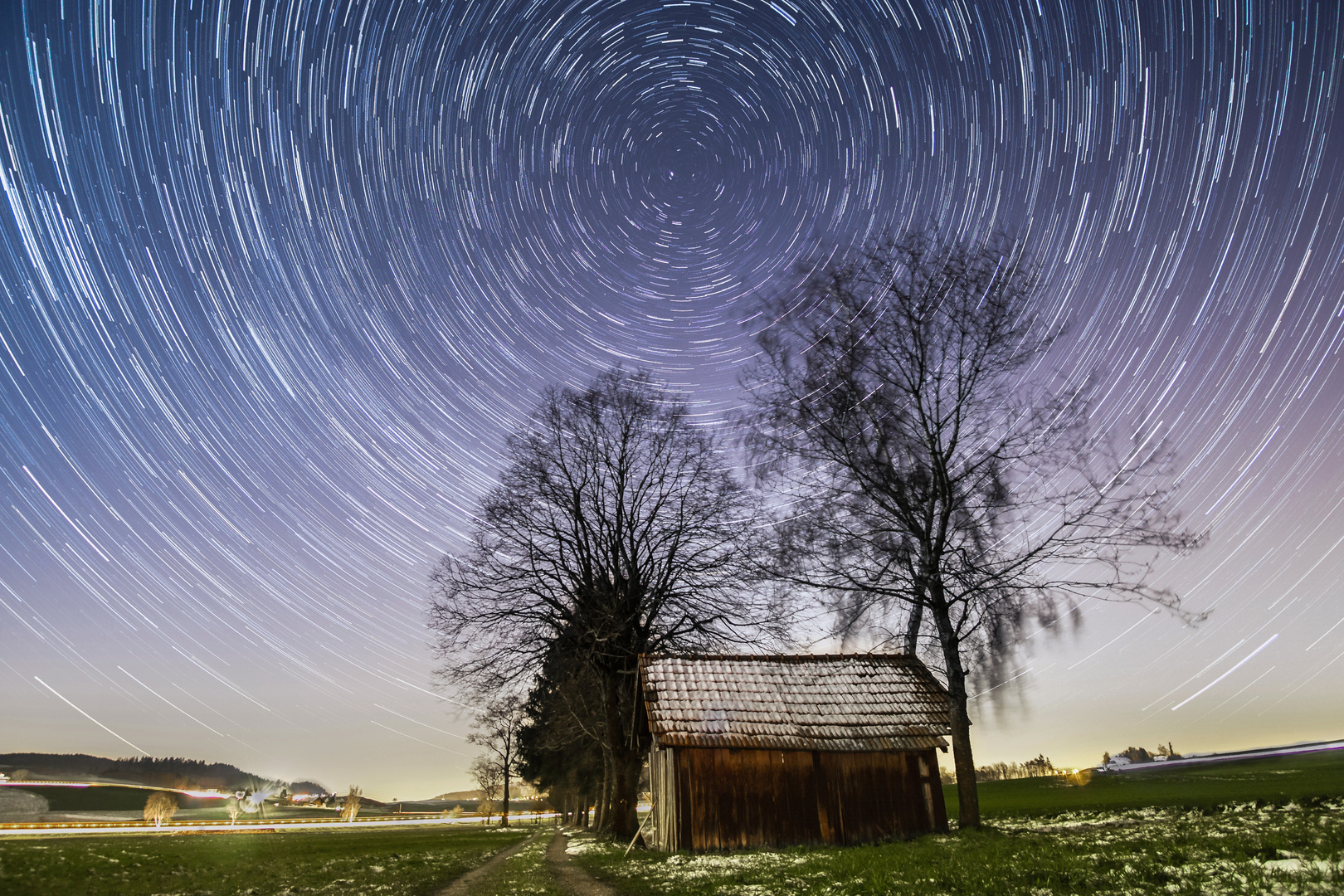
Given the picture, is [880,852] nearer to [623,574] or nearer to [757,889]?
[757,889]

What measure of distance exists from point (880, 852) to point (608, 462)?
1485 centimetres

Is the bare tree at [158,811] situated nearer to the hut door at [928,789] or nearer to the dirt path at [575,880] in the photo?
the dirt path at [575,880]

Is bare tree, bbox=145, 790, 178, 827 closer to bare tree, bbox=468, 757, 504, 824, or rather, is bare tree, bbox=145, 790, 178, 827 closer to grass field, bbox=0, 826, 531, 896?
bare tree, bbox=468, 757, 504, 824

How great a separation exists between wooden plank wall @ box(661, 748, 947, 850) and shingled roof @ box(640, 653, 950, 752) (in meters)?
0.42

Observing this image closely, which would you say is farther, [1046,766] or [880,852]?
[1046,766]

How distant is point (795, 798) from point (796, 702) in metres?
2.23

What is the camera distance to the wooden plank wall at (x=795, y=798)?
643 inches

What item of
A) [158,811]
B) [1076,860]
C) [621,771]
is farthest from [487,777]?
[1076,860]

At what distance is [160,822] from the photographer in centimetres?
5866

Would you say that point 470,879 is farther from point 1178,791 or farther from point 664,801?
point 1178,791

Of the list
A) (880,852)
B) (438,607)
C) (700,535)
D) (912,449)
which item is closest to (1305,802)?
(880,852)

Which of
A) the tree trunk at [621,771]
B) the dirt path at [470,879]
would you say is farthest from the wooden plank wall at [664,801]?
the dirt path at [470,879]

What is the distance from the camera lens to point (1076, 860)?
8305 mm

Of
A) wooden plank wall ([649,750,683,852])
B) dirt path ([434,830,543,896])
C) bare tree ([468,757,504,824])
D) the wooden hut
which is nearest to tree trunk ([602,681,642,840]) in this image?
wooden plank wall ([649,750,683,852])
